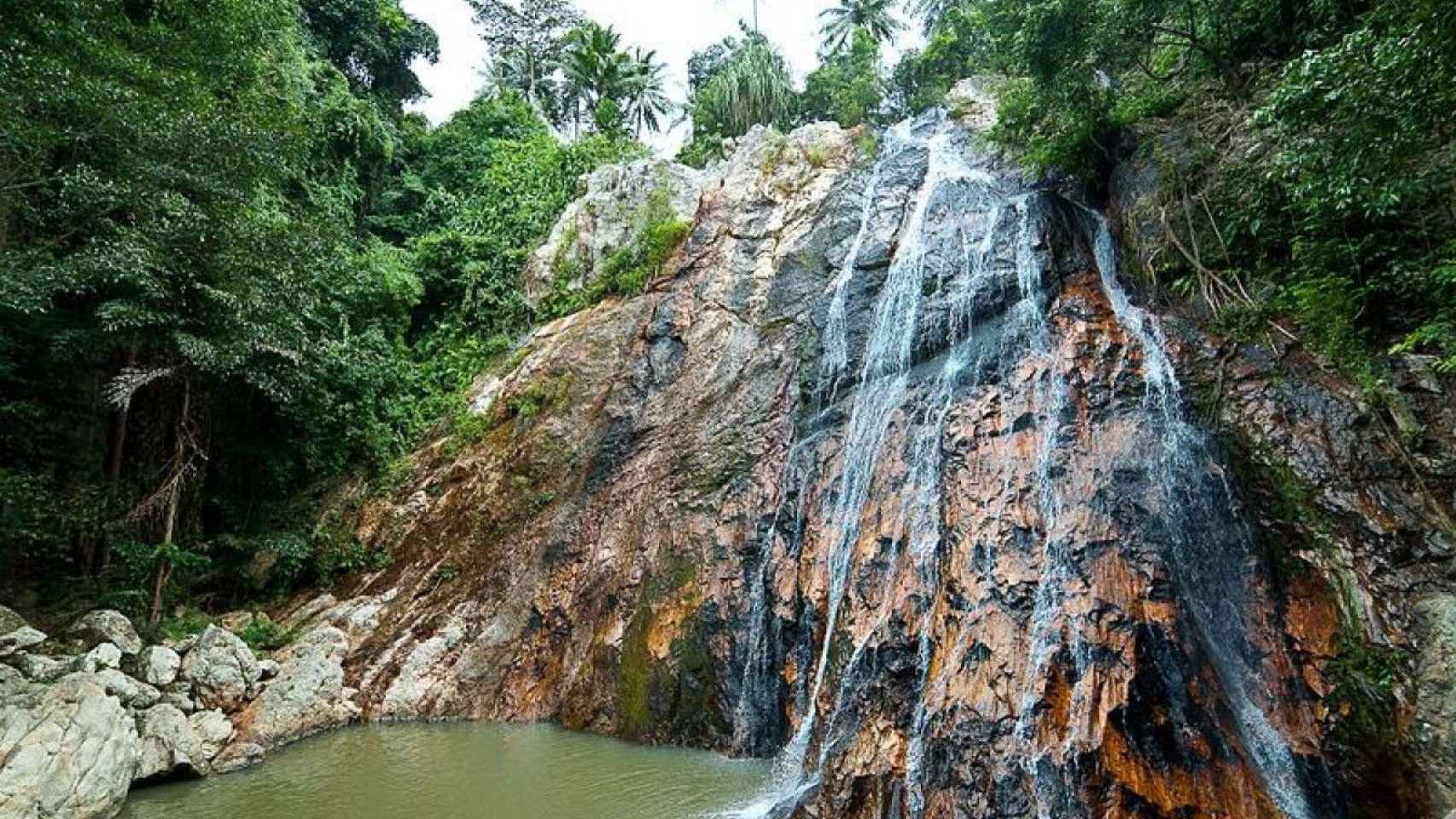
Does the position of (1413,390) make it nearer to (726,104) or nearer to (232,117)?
(232,117)

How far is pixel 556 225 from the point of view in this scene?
16953mm

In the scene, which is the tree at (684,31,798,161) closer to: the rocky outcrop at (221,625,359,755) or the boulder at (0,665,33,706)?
the rocky outcrop at (221,625,359,755)

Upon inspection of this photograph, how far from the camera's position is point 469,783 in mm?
7000

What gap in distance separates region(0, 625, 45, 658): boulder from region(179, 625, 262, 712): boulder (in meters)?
1.46

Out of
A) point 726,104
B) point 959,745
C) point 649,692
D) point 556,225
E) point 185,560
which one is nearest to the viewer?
point 959,745

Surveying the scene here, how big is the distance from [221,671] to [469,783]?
4.28m

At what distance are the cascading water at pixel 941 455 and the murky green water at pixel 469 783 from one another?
0.80 meters

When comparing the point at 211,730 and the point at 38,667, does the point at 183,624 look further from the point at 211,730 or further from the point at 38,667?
the point at 38,667

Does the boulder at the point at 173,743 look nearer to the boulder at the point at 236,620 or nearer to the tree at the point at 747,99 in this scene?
the boulder at the point at 236,620

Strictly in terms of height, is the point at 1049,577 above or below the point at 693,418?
below

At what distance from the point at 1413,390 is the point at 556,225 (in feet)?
49.5

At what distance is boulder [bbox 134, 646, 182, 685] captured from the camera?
8.54 metres

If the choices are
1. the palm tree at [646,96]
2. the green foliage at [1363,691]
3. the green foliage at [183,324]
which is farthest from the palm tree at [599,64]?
the green foliage at [1363,691]

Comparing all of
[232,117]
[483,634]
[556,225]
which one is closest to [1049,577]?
[483,634]
